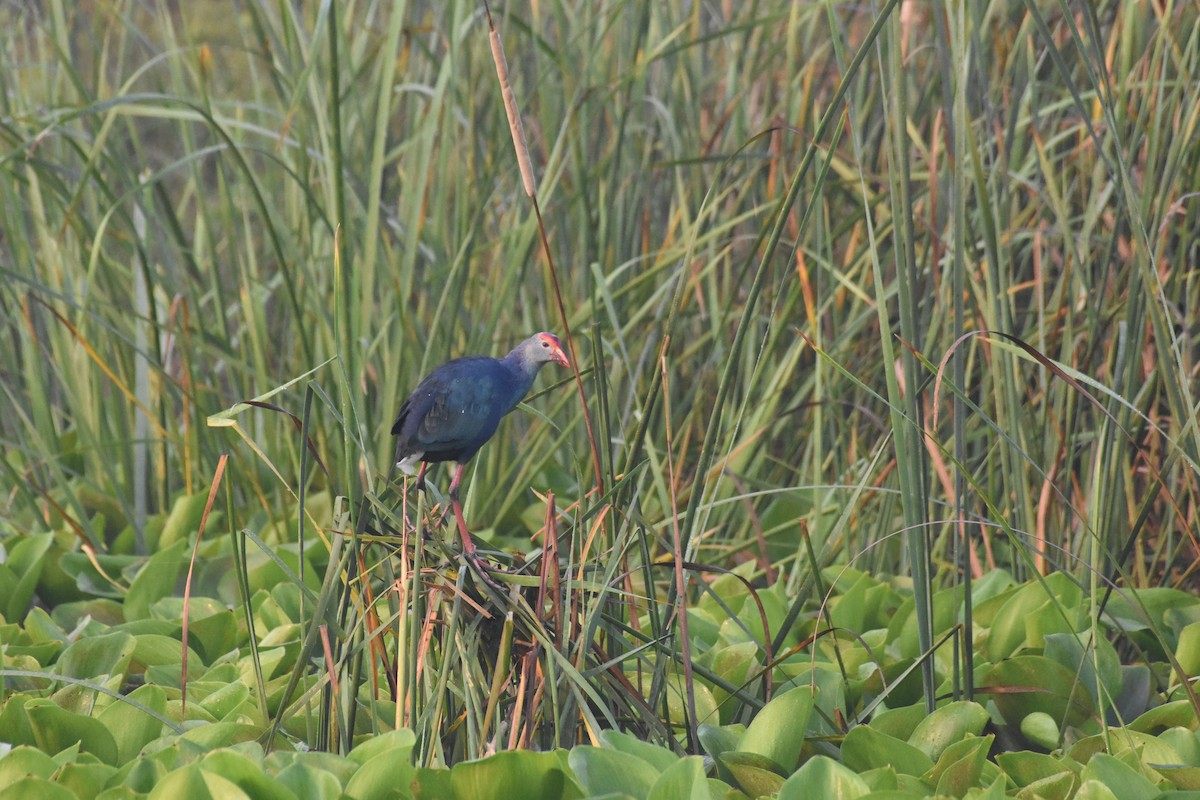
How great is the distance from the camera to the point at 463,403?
171 cm

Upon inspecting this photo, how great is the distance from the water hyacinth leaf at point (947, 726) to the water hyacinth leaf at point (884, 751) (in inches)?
2.1

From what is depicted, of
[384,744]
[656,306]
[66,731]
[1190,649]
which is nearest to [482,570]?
[384,744]

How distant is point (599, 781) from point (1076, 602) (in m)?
1.03

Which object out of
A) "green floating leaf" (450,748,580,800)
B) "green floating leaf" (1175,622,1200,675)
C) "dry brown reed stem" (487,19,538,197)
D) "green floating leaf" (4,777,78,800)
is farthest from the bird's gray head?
"green floating leaf" (1175,622,1200,675)

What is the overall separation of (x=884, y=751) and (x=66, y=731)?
3.19 ft

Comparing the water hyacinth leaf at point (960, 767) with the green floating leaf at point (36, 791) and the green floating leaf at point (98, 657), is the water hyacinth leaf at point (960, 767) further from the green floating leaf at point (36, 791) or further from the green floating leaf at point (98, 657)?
the green floating leaf at point (98, 657)

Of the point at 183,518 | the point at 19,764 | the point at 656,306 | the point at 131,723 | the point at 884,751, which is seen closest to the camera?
the point at 19,764

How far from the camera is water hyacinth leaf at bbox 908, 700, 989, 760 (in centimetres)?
157

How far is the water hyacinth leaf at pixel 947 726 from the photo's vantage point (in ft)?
5.16

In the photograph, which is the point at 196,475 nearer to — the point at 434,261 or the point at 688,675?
the point at 434,261

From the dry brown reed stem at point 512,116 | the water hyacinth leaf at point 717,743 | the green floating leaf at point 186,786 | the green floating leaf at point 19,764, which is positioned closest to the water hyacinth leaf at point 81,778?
the green floating leaf at point 19,764

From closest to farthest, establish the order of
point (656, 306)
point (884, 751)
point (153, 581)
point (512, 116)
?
1. point (512, 116)
2. point (884, 751)
3. point (153, 581)
4. point (656, 306)

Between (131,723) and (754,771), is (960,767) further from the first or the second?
(131,723)

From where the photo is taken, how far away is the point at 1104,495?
2051 millimetres
